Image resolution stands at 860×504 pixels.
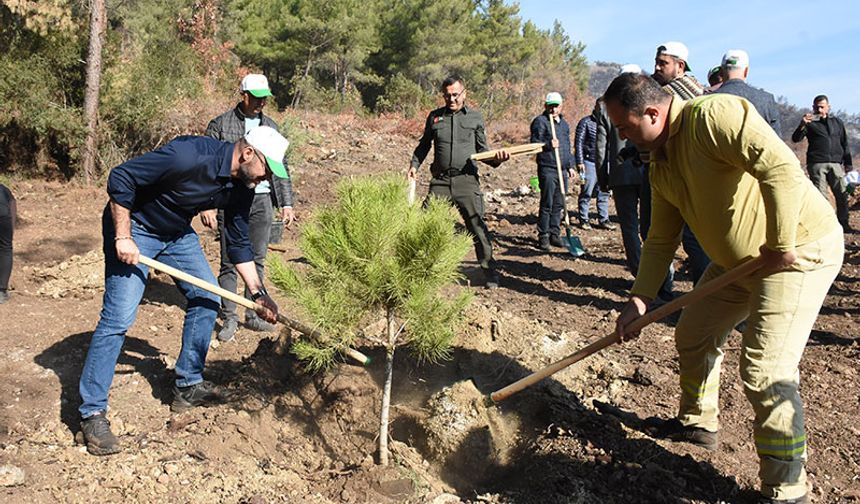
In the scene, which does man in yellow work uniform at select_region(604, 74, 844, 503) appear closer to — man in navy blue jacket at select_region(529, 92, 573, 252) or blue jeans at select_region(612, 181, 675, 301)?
blue jeans at select_region(612, 181, 675, 301)

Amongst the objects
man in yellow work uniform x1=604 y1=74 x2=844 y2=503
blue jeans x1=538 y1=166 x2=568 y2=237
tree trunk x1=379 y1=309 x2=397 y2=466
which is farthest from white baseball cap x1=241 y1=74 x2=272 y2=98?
blue jeans x1=538 y1=166 x2=568 y2=237

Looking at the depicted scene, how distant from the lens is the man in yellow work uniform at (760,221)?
7.97 ft

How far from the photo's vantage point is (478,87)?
1325 inches

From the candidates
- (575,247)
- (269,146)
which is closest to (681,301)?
(269,146)

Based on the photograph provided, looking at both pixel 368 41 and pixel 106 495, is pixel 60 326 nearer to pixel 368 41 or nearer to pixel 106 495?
pixel 106 495

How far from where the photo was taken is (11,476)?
2820 mm

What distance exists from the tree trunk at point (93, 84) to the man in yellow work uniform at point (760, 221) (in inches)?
454

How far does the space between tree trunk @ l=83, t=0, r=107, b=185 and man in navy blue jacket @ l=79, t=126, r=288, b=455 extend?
9.87 meters

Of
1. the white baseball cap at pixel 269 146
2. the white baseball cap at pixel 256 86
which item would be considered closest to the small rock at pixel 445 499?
the white baseball cap at pixel 269 146

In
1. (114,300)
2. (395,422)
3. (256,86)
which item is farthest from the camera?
(256,86)

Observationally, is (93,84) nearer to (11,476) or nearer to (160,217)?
(160,217)

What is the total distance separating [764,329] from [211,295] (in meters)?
2.87

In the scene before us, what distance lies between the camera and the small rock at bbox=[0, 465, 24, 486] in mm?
2795

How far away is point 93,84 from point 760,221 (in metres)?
12.2
